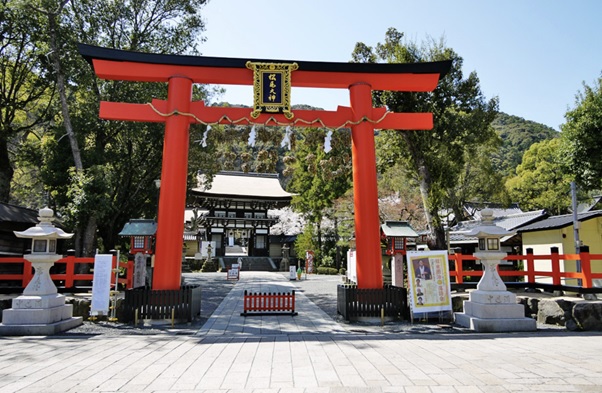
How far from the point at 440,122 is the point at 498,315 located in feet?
33.7

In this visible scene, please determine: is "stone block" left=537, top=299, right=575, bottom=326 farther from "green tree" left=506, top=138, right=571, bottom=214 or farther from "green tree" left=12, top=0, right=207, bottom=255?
"green tree" left=506, top=138, right=571, bottom=214

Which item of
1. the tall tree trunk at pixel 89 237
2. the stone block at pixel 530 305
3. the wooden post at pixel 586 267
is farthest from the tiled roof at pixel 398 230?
the tall tree trunk at pixel 89 237

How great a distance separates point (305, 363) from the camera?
548cm

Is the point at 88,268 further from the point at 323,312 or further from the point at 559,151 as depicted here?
the point at 559,151

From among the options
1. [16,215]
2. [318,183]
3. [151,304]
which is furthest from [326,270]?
[151,304]

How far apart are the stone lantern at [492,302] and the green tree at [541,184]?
27022 mm

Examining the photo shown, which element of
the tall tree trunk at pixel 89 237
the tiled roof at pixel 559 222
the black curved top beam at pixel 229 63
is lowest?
the tall tree trunk at pixel 89 237

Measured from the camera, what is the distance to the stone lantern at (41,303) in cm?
786

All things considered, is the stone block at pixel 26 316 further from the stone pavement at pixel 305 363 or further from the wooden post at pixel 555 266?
the wooden post at pixel 555 266

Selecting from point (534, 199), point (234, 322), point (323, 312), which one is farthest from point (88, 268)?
point (534, 199)

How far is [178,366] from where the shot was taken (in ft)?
17.6

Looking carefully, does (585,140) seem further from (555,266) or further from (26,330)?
(26,330)

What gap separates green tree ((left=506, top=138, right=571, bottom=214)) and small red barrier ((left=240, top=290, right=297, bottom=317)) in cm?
2913

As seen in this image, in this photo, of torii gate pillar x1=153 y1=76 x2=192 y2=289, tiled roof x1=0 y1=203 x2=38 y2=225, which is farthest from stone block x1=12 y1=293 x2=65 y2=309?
tiled roof x1=0 y1=203 x2=38 y2=225
